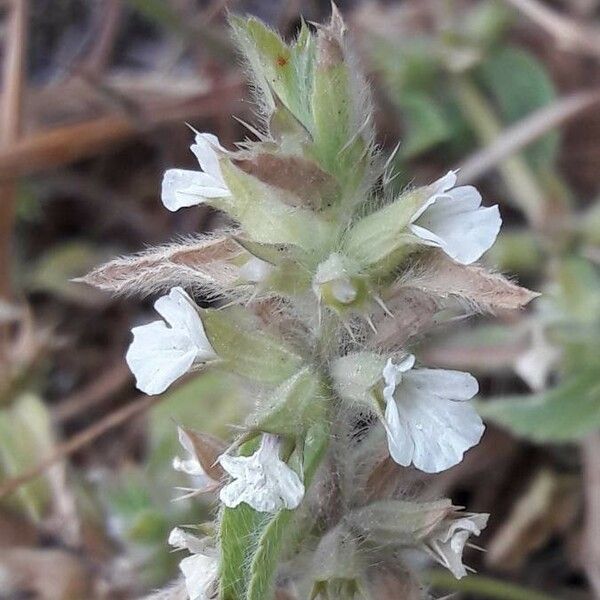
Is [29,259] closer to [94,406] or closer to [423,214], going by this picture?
[94,406]

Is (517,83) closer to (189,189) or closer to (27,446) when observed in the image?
(27,446)

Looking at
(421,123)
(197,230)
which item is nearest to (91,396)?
(197,230)

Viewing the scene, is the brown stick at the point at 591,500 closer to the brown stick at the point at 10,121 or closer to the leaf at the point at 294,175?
the leaf at the point at 294,175

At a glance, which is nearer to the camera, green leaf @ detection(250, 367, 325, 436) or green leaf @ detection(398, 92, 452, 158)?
green leaf @ detection(250, 367, 325, 436)

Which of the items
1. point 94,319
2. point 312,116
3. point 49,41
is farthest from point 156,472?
point 49,41

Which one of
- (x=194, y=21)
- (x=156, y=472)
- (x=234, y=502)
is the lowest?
(x=156, y=472)

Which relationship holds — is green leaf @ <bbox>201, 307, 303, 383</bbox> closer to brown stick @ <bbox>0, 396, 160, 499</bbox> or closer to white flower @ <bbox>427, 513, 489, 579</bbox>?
white flower @ <bbox>427, 513, 489, 579</bbox>

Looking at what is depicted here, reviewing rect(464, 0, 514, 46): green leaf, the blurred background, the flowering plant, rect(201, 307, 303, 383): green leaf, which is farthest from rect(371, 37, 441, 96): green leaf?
rect(201, 307, 303, 383): green leaf
